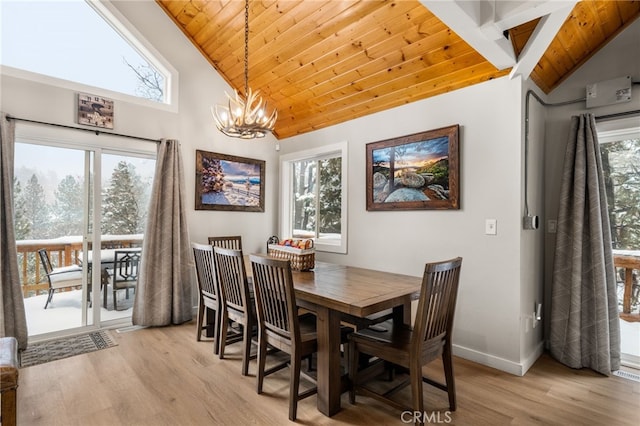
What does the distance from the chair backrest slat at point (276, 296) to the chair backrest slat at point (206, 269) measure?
83cm

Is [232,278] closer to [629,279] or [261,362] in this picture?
[261,362]

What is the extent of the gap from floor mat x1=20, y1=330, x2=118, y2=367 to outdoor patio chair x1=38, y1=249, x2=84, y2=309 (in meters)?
0.39

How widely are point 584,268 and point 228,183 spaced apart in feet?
12.8

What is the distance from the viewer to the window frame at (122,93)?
301cm

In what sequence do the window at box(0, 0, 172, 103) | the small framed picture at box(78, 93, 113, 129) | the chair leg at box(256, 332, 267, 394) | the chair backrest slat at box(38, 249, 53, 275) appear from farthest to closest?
the small framed picture at box(78, 93, 113, 129)
the chair backrest slat at box(38, 249, 53, 275)
the window at box(0, 0, 172, 103)
the chair leg at box(256, 332, 267, 394)

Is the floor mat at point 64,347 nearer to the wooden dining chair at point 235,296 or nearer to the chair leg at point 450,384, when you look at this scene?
→ the wooden dining chair at point 235,296

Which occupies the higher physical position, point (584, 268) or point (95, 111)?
point (95, 111)

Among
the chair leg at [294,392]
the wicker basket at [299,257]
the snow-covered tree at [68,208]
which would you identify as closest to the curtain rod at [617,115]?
the wicker basket at [299,257]

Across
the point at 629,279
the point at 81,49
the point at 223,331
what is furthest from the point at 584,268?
the point at 81,49

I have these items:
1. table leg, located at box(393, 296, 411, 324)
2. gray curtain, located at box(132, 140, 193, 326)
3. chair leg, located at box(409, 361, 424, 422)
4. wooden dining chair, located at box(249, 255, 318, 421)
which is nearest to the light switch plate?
table leg, located at box(393, 296, 411, 324)

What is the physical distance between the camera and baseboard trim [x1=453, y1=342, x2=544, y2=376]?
2553 millimetres

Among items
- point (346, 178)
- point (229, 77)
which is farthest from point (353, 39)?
point (229, 77)

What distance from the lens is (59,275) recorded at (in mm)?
3232

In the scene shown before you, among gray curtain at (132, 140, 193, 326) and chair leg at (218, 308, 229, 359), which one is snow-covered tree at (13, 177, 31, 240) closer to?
gray curtain at (132, 140, 193, 326)
